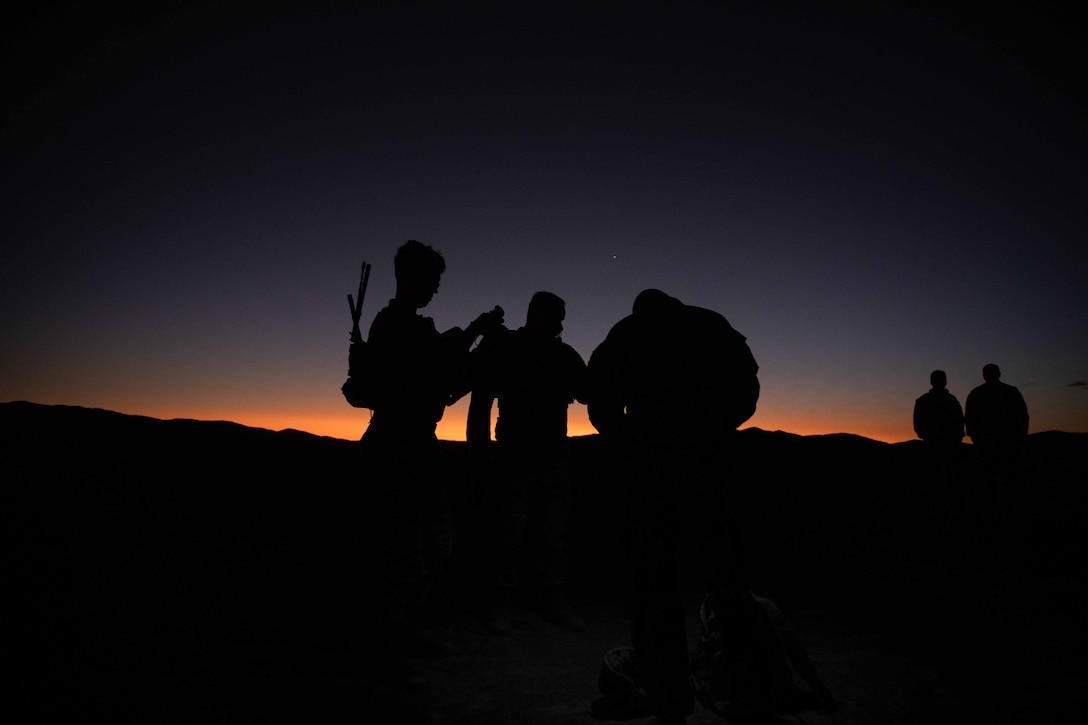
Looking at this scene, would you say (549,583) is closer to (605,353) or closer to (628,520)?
(628,520)

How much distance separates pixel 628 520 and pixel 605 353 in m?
0.77

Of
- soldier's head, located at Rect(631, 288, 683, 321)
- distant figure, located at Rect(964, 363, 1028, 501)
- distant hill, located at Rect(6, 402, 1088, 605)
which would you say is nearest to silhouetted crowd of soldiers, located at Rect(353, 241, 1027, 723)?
soldier's head, located at Rect(631, 288, 683, 321)

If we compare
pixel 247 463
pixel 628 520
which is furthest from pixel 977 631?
pixel 247 463

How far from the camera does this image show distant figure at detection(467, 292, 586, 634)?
3.90 metres

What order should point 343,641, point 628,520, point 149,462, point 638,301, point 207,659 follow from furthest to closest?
point 149,462 → point 343,641 → point 207,659 → point 638,301 → point 628,520

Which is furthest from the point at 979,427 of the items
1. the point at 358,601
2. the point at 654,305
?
the point at 358,601

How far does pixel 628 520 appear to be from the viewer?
2.23 metres

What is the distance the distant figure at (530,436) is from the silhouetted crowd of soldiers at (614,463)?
0.04ft

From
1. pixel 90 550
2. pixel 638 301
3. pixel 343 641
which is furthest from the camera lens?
pixel 90 550

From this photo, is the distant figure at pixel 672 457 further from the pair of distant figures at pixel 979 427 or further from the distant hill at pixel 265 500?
the pair of distant figures at pixel 979 427

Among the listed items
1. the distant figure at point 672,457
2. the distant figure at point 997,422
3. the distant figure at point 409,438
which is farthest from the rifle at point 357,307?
the distant figure at point 997,422

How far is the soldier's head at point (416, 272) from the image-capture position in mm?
3480

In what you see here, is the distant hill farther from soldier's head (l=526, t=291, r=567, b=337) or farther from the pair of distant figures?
soldier's head (l=526, t=291, r=567, b=337)

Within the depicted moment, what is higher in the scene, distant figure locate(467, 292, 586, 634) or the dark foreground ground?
distant figure locate(467, 292, 586, 634)
